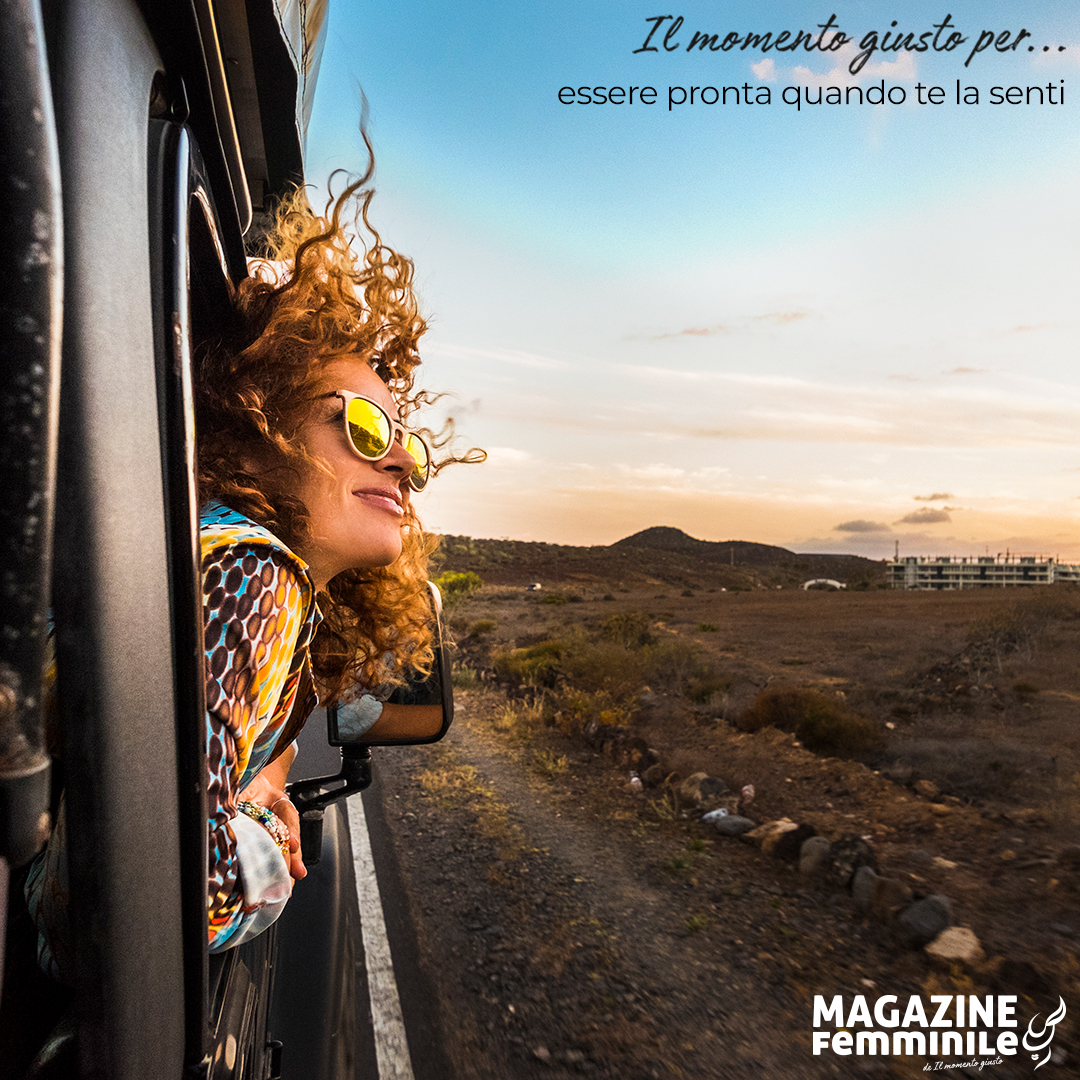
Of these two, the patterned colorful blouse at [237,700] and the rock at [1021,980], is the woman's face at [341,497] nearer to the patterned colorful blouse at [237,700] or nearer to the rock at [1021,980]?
the patterned colorful blouse at [237,700]

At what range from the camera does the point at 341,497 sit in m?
1.47

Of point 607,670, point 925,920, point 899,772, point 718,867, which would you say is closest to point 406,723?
point 925,920

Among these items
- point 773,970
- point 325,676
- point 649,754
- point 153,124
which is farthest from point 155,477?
point 649,754

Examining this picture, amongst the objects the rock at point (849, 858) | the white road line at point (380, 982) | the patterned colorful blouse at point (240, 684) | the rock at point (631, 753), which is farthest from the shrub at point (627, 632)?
the patterned colorful blouse at point (240, 684)

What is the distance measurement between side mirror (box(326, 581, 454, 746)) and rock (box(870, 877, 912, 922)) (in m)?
3.30

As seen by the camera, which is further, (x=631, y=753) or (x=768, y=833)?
(x=631, y=753)

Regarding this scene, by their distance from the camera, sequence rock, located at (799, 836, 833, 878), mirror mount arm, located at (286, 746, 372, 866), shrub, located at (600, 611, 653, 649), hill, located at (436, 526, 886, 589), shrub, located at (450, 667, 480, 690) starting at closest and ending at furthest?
mirror mount arm, located at (286, 746, 372, 866)
rock, located at (799, 836, 833, 878)
shrub, located at (450, 667, 480, 690)
shrub, located at (600, 611, 653, 649)
hill, located at (436, 526, 886, 589)

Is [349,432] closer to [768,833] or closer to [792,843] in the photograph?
[792,843]

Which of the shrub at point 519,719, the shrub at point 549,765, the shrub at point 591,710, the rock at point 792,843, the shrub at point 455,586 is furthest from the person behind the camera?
the shrub at point 455,586

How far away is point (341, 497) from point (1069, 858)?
16.5ft

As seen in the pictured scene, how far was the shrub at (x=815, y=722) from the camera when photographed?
7465mm

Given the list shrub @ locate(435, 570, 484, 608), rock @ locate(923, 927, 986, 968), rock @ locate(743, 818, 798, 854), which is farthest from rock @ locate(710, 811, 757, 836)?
shrub @ locate(435, 570, 484, 608)

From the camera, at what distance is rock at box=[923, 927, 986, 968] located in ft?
11.9

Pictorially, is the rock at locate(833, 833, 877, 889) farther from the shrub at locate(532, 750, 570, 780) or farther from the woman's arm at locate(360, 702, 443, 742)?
the woman's arm at locate(360, 702, 443, 742)
